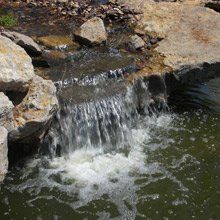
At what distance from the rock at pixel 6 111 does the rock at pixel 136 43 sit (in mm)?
5390

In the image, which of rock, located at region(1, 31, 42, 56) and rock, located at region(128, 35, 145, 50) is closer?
rock, located at region(1, 31, 42, 56)

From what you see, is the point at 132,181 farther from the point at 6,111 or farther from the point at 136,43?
the point at 136,43

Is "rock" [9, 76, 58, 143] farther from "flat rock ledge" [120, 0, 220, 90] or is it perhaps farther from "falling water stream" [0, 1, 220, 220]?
"flat rock ledge" [120, 0, 220, 90]

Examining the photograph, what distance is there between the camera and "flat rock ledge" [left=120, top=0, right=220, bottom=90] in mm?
13164

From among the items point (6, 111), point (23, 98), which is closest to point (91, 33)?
point (23, 98)

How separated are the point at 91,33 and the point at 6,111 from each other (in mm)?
5159

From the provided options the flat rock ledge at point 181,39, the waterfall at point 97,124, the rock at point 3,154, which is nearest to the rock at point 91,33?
the flat rock ledge at point 181,39

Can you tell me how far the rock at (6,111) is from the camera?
29.9 ft

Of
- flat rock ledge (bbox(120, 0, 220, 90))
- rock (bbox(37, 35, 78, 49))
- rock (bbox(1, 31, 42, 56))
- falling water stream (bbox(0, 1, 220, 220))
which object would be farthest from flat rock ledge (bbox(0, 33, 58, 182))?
flat rock ledge (bbox(120, 0, 220, 90))

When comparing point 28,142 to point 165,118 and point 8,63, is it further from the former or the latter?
point 165,118

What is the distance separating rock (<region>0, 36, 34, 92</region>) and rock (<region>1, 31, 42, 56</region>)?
1.49 m

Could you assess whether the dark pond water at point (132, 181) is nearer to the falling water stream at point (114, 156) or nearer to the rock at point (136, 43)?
the falling water stream at point (114, 156)

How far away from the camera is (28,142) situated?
10.6 m

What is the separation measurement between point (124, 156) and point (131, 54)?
3543 millimetres
